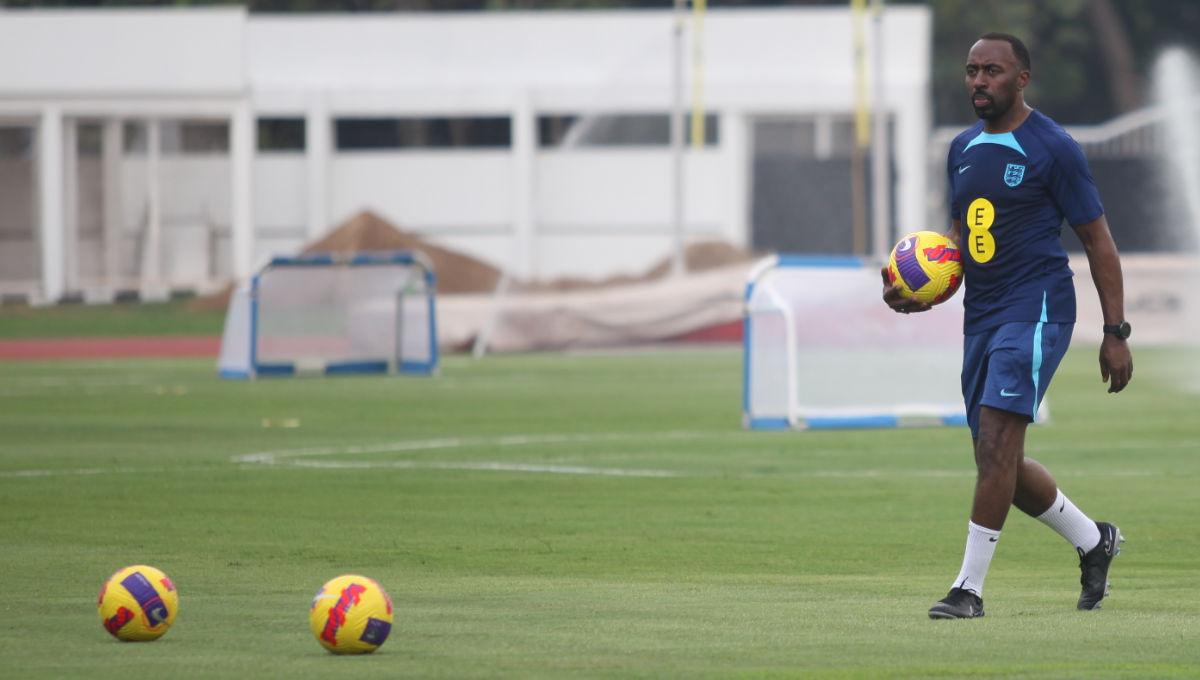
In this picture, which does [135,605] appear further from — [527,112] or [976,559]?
[527,112]

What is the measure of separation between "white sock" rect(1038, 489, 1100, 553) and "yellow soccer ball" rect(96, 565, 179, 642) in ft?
11.8

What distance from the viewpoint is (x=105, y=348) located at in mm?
34312

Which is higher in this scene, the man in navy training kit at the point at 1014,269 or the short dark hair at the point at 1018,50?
the short dark hair at the point at 1018,50

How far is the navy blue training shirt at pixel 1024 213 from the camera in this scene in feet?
29.5

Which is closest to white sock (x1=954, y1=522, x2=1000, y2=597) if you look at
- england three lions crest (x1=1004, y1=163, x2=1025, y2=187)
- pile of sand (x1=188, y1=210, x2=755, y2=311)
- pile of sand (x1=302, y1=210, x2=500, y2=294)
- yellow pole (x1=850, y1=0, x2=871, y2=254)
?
england three lions crest (x1=1004, y1=163, x2=1025, y2=187)

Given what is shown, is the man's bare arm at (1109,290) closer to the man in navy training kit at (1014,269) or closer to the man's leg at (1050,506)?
the man in navy training kit at (1014,269)

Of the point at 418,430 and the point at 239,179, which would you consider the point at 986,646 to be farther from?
the point at 239,179

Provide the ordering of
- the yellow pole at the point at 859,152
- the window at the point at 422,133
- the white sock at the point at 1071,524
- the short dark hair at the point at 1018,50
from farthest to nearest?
the window at the point at 422,133 → the yellow pole at the point at 859,152 → the white sock at the point at 1071,524 → the short dark hair at the point at 1018,50

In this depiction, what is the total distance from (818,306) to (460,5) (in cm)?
4025

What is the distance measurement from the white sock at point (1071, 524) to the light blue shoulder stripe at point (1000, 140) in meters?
1.42

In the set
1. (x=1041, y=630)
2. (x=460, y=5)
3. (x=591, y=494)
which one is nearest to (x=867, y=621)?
(x=1041, y=630)

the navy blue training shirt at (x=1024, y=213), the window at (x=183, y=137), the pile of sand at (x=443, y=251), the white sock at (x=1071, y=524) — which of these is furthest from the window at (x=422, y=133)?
the navy blue training shirt at (x=1024, y=213)

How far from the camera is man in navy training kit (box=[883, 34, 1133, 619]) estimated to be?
8.95 m

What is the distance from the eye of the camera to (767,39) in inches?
1836
